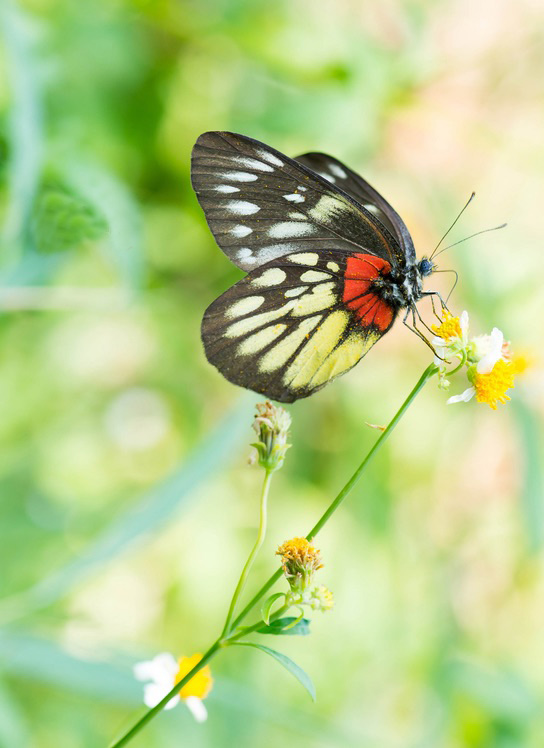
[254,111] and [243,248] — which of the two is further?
[254,111]

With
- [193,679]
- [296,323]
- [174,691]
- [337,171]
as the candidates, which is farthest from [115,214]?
[174,691]

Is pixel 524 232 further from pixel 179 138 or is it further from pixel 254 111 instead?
pixel 179 138

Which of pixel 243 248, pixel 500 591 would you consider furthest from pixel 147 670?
pixel 500 591

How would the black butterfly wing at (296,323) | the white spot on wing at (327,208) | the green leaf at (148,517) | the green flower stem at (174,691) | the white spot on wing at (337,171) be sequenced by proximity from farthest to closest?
the green leaf at (148,517) < the white spot on wing at (337,171) < the white spot on wing at (327,208) < the black butterfly wing at (296,323) < the green flower stem at (174,691)

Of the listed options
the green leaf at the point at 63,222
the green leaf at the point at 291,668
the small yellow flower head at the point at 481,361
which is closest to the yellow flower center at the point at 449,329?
the small yellow flower head at the point at 481,361

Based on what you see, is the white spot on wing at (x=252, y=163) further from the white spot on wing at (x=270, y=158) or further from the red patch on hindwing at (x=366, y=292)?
the red patch on hindwing at (x=366, y=292)

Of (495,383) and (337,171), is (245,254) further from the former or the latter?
(495,383)

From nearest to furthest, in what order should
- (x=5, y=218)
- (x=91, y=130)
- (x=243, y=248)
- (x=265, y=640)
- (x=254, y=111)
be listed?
(x=243, y=248), (x=5, y=218), (x=265, y=640), (x=91, y=130), (x=254, y=111)

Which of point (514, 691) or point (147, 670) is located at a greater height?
point (514, 691)
